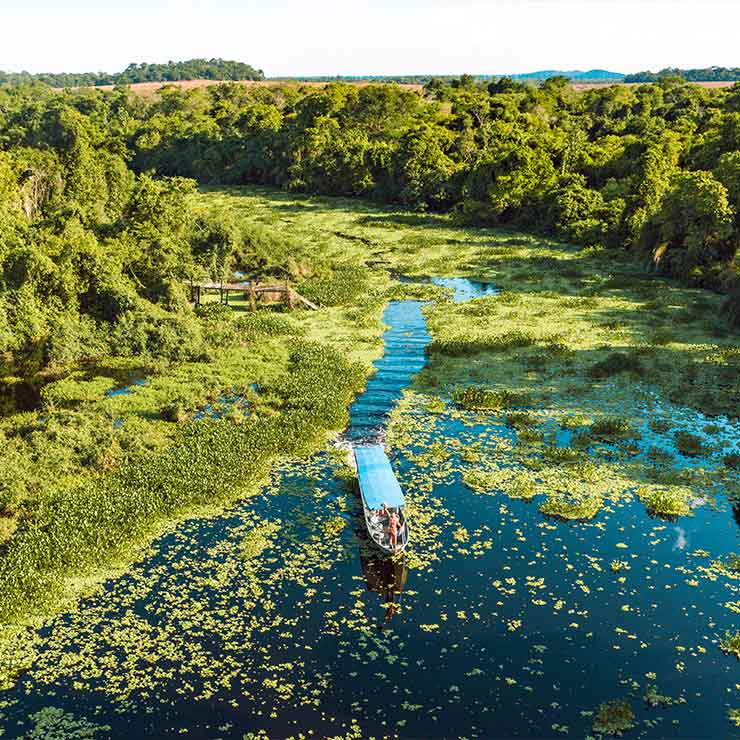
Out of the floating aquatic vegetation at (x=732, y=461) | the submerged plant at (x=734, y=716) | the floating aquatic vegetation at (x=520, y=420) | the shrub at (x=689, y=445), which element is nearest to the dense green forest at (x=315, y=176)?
the floating aquatic vegetation at (x=520, y=420)

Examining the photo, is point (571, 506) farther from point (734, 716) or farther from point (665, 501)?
point (734, 716)

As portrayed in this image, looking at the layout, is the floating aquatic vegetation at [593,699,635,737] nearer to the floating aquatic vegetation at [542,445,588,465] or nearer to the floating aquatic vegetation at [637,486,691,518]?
the floating aquatic vegetation at [637,486,691,518]

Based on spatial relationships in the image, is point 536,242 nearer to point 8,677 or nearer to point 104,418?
point 104,418

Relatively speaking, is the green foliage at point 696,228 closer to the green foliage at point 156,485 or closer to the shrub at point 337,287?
the shrub at point 337,287

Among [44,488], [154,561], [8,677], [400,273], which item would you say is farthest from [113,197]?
[8,677]

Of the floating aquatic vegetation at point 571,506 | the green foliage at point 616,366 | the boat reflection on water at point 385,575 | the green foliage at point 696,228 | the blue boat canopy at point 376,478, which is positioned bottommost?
the boat reflection on water at point 385,575

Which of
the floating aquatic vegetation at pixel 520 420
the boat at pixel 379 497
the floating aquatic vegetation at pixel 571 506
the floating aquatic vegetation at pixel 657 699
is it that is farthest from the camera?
the floating aquatic vegetation at pixel 520 420

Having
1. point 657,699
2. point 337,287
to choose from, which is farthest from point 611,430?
point 337,287
